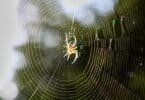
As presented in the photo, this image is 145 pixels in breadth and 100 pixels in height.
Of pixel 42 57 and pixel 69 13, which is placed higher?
pixel 69 13

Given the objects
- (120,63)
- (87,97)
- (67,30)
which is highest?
(67,30)

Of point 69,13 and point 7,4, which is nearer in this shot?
point 7,4

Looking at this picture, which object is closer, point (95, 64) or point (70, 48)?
point (70, 48)

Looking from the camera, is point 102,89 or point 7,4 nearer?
point 7,4

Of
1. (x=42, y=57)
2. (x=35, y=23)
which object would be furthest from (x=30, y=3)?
(x=42, y=57)

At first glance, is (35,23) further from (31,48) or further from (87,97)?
(87,97)

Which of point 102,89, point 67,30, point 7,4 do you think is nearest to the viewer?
point 7,4

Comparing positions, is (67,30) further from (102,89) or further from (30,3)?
(102,89)

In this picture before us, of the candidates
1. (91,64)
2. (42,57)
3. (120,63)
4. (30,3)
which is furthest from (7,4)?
(120,63)

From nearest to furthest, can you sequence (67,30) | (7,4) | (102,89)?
(7,4), (67,30), (102,89)

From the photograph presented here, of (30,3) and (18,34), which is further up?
(30,3)
